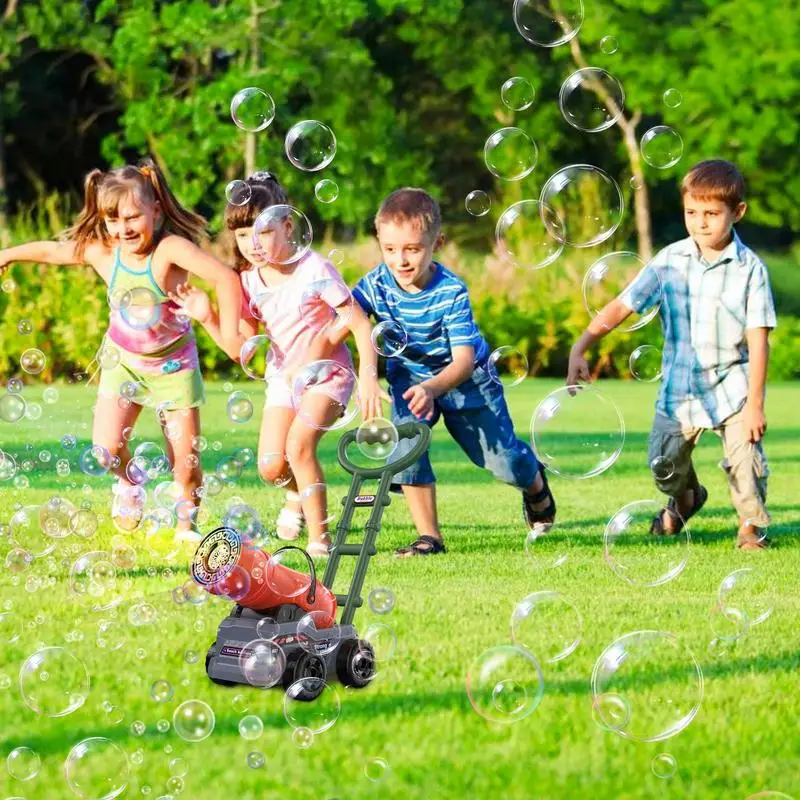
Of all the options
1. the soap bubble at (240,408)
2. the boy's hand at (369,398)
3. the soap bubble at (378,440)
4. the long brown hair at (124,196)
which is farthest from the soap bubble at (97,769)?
the long brown hair at (124,196)

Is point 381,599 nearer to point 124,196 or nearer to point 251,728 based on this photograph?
point 251,728

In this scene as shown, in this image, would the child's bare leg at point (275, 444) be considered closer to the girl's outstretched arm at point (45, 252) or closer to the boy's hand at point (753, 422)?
the girl's outstretched arm at point (45, 252)

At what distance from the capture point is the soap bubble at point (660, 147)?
6.81 m

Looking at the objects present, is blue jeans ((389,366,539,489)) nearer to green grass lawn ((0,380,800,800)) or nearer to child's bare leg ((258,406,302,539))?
green grass lawn ((0,380,800,800))

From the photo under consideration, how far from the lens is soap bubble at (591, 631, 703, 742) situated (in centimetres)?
367

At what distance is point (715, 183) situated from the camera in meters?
6.28

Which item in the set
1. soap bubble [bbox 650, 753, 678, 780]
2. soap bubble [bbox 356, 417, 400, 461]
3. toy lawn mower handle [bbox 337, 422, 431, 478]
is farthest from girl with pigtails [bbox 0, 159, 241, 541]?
soap bubble [bbox 650, 753, 678, 780]

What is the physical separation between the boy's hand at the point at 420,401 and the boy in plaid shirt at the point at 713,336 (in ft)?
2.91

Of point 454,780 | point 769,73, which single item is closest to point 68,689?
point 454,780

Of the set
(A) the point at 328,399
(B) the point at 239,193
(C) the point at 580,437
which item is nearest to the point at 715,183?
(A) the point at 328,399

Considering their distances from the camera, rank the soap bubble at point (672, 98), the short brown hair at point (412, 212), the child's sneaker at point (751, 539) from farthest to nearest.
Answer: the soap bubble at point (672, 98)
the child's sneaker at point (751, 539)
the short brown hair at point (412, 212)

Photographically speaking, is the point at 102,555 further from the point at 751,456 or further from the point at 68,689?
the point at 751,456

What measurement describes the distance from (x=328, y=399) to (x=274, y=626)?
216 centimetres

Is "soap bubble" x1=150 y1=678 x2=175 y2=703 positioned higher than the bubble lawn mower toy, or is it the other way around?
the bubble lawn mower toy
